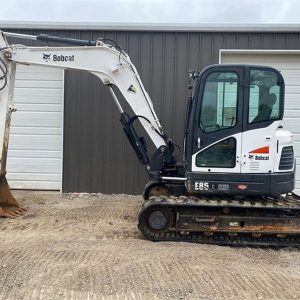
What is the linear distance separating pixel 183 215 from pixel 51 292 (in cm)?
237

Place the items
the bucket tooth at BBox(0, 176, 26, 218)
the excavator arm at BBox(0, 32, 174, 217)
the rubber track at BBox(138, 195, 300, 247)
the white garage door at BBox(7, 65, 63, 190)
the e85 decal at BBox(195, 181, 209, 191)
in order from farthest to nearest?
the white garage door at BBox(7, 65, 63, 190), the bucket tooth at BBox(0, 176, 26, 218), the excavator arm at BBox(0, 32, 174, 217), the e85 decal at BBox(195, 181, 209, 191), the rubber track at BBox(138, 195, 300, 247)

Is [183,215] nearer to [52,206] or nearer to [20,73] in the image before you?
[52,206]

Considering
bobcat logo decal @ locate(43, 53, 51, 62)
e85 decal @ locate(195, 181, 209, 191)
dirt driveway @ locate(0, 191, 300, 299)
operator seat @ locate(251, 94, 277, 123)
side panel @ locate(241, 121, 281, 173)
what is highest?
bobcat logo decal @ locate(43, 53, 51, 62)

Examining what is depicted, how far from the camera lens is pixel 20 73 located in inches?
397

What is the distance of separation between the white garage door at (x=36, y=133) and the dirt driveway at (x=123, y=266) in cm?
295

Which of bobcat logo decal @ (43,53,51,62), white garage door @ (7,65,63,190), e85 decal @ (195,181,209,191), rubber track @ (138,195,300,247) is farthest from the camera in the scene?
white garage door @ (7,65,63,190)

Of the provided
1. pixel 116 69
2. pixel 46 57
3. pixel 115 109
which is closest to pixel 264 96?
pixel 116 69

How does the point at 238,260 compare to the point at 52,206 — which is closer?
the point at 238,260

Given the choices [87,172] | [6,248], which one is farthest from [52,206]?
[6,248]

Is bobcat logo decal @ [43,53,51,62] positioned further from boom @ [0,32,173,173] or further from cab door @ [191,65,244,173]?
cab door @ [191,65,244,173]

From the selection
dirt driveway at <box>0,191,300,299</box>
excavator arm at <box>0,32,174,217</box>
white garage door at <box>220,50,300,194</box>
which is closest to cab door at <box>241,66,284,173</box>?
dirt driveway at <box>0,191,300,299</box>

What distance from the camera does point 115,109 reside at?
975cm

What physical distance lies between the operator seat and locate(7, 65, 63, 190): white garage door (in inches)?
210

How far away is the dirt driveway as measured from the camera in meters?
4.26
